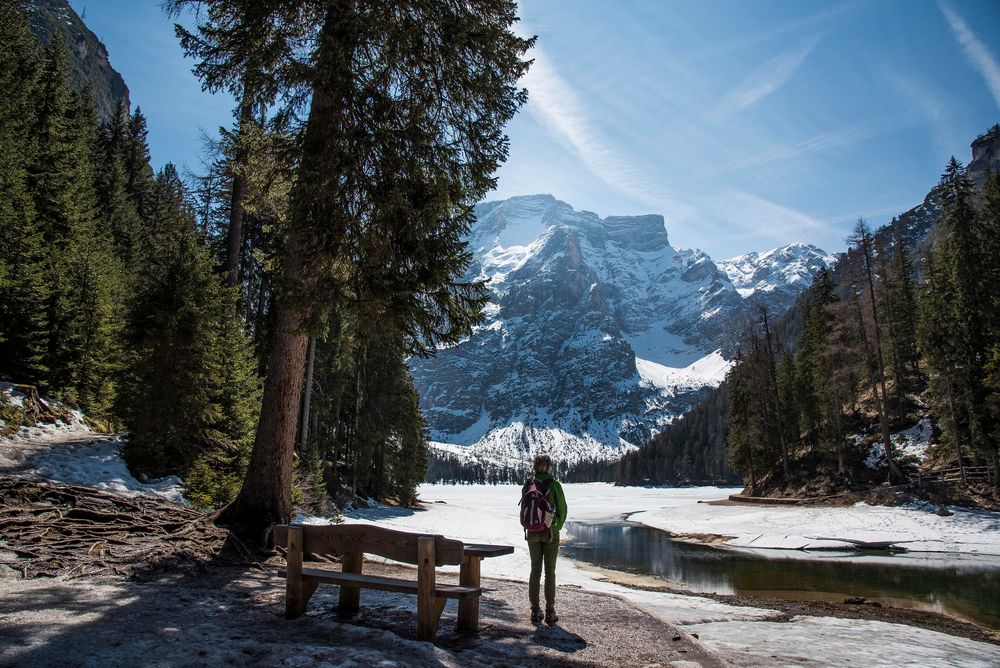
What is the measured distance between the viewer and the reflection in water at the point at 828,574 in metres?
13.0

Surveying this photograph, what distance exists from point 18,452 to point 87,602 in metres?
6.84

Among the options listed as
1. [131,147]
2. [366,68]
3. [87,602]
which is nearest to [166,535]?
[87,602]

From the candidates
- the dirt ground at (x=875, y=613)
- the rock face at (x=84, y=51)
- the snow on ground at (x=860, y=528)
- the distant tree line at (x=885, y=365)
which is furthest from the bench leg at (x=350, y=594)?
the rock face at (x=84, y=51)

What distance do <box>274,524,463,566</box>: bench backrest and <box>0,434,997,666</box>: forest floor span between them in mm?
657

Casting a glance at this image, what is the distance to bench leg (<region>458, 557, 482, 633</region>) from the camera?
569 centimetres

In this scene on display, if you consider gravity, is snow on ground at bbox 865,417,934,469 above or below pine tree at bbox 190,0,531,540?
below

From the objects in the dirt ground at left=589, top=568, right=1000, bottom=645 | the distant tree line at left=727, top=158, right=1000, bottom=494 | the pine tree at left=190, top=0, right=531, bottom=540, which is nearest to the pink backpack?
the pine tree at left=190, top=0, right=531, bottom=540

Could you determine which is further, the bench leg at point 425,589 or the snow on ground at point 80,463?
the snow on ground at point 80,463

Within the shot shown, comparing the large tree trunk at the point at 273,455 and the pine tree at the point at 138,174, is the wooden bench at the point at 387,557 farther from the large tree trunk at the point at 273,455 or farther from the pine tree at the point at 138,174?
the pine tree at the point at 138,174

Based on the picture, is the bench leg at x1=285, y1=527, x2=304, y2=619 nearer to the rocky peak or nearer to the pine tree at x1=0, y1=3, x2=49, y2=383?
the pine tree at x1=0, y1=3, x2=49, y2=383

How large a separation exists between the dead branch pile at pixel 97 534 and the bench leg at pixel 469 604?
3565 mm

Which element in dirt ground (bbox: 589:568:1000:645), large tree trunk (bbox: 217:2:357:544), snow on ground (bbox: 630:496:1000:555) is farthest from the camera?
snow on ground (bbox: 630:496:1000:555)

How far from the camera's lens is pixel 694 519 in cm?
3344

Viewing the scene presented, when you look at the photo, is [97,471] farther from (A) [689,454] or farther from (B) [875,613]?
(A) [689,454]
